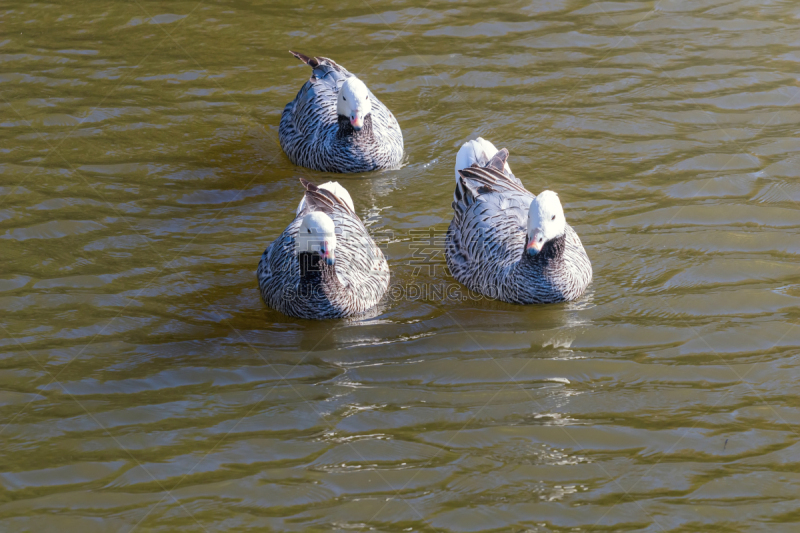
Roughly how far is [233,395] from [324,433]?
910 millimetres

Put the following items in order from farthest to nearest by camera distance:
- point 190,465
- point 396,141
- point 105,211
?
point 396,141
point 105,211
point 190,465

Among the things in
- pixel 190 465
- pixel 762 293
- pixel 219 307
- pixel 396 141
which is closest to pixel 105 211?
pixel 219 307

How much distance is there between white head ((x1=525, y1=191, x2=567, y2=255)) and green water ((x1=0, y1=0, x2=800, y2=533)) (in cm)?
74

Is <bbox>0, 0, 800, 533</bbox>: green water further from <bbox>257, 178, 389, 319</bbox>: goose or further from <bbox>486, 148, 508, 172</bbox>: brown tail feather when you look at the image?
<bbox>486, 148, 508, 172</bbox>: brown tail feather

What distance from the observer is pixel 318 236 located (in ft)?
26.4

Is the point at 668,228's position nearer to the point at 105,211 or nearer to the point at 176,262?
the point at 176,262

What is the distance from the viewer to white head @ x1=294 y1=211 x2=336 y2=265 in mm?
7938

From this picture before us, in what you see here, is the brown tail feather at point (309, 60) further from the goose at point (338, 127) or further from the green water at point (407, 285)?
the green water at point (407, 285)

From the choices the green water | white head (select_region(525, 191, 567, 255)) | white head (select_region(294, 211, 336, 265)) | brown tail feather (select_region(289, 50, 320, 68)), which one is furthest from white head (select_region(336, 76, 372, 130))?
white head (select_region(525, 191, 567, 255))

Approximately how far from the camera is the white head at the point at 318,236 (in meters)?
7.94

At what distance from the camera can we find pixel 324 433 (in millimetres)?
6621

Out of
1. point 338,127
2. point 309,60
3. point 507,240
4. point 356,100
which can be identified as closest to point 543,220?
point 507,240

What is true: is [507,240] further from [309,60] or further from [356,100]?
[309,60]

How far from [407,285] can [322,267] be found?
108 cm
